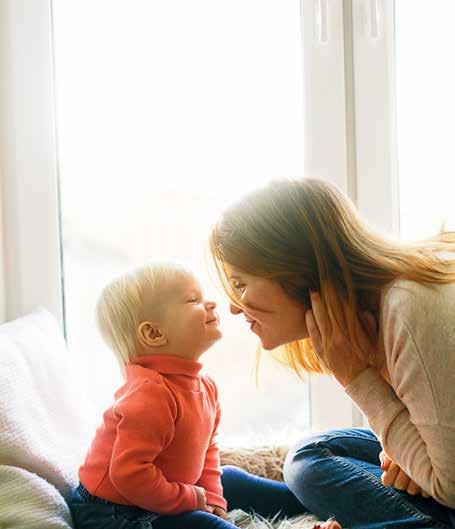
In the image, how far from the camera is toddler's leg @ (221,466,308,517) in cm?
150

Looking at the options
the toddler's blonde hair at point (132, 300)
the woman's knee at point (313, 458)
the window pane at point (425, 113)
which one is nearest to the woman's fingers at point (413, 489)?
the woman's knee at point (313, 458)

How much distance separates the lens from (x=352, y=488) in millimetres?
1332

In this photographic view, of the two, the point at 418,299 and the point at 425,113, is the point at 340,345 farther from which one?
the point at 425,113

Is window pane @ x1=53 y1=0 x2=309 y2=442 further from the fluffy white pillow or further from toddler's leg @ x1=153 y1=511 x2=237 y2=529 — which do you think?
toddler's leg @ x1=153 y1=511 x2=237 y2=529

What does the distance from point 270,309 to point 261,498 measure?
463 mm

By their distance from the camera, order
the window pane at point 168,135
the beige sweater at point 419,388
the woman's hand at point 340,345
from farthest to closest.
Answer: the window pane at point 168,135
the woman's hand at point 340,345
the beige sweater at point 419,388

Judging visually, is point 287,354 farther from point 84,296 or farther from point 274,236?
point 84,296

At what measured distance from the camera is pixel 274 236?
47.6 inches

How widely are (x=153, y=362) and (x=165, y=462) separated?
18 cm

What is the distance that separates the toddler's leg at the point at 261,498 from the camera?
1.50 meters

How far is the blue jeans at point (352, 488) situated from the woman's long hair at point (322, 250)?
0.24 metres

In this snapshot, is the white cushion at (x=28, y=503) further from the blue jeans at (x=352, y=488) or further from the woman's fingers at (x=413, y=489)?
the woman's fingers at (x=413, y=489)

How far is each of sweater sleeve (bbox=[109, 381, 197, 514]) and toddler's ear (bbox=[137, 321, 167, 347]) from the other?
0.26ft

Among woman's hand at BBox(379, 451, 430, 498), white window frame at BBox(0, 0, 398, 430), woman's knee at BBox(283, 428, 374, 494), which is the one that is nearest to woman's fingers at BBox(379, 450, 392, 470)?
woman's hand at BBox(379, 451, 430, 498)
